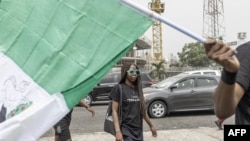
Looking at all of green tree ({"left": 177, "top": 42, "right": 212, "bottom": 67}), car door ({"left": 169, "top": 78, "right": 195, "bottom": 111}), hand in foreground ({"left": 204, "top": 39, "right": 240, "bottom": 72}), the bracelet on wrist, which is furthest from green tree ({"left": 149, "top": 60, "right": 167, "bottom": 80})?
hand in foreground ({"left": 204, "top": 39, "right": 240, "bottom": 72})

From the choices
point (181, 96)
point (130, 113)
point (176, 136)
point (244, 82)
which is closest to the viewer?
point (244, 82)

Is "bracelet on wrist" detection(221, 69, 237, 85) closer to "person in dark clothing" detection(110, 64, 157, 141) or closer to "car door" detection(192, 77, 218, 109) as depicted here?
"person in dark clothing" detection(110, 64, 157, 141)

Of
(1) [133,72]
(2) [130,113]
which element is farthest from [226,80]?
(1) [133,72]

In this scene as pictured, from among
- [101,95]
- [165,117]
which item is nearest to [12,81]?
[165,117]

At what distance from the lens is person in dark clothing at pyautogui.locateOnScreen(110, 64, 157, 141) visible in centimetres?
495

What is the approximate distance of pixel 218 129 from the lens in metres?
10.4

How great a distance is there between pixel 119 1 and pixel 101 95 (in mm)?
16929

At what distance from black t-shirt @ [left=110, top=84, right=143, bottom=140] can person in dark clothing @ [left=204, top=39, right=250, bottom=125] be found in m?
2.78

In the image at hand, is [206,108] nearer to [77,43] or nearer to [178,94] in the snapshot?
[178,94]

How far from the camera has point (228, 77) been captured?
1.96m

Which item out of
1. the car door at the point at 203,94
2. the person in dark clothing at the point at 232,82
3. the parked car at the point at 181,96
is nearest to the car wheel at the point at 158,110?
the parked car at the point at 181,96

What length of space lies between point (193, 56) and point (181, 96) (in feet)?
197

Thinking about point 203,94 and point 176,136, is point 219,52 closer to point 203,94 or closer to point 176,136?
point 176,136

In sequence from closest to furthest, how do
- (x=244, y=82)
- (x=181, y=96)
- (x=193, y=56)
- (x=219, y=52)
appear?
(x=219, y=52)
(x=244, y=82)
(x=181, y=96)
(x=193, y=56)
